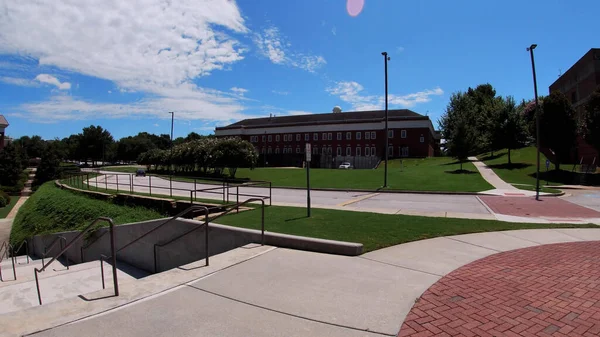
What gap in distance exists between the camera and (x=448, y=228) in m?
9.27

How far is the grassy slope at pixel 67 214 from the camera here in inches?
693

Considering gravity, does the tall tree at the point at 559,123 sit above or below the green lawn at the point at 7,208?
above

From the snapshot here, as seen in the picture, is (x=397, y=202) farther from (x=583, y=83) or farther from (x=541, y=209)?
(x=583, y=83)

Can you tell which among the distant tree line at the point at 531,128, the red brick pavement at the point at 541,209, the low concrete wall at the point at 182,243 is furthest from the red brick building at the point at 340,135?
the low concrete wall at the point at 182,243

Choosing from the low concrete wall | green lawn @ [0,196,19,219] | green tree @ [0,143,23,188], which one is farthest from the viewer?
green tree @ [0,143,23,188]

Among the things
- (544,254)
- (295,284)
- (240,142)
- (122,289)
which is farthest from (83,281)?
(240,142)

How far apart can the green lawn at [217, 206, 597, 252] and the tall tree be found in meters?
24.8

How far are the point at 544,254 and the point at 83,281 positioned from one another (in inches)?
470

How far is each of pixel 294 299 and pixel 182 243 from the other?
639 centimetres

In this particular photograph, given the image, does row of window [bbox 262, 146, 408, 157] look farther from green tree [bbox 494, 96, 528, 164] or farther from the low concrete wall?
the low concrete wall

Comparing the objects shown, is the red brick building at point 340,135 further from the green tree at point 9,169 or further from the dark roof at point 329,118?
the green tree at point 9,169

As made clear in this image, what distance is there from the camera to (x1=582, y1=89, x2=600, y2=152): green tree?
27.3 metres

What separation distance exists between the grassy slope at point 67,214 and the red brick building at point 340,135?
5518 centimetres

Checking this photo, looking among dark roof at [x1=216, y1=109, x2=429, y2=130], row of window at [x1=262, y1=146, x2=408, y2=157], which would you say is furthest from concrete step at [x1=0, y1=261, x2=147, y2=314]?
dark roof at [x1=216, y1=109, x2=429, y2=130]
